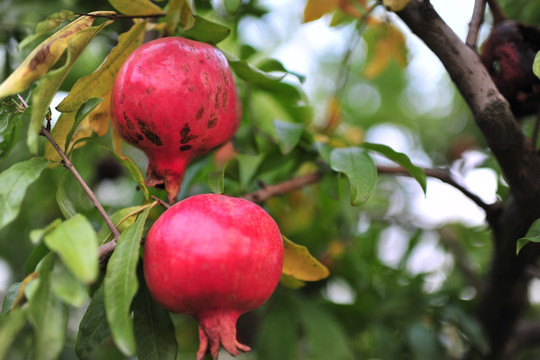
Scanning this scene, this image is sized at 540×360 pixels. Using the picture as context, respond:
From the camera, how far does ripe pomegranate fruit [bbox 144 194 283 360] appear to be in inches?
27.0

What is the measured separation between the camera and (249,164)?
3.90 feet

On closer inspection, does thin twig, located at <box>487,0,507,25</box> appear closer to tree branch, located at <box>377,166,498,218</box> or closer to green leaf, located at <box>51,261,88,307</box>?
tree branch, located at <box>377,166,498,218</box>

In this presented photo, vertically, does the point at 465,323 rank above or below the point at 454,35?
below

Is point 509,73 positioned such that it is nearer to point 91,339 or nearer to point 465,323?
point 465,323

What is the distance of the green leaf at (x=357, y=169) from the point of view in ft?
2.82

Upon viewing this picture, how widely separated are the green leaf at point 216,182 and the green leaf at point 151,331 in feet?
0.69

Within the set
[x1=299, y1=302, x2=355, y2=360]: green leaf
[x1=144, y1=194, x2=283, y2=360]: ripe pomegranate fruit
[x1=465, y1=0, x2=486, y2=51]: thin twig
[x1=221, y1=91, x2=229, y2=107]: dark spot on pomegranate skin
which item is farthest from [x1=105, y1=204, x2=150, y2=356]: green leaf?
[x1=299, y1=302, x2=355, y2=360]: green leaf

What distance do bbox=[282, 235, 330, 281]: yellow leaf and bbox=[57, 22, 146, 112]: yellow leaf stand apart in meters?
0.43

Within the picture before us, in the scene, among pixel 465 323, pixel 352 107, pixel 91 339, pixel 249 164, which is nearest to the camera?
pixel 91 339

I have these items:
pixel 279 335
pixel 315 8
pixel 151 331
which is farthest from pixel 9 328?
pixel 279 335

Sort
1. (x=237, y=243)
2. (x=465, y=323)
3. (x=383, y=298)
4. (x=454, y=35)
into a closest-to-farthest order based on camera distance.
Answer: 1. (x=237, y=243)
2. (x=454, y=35)
3. (x=465, y=323)
4. (x=383, y=298)

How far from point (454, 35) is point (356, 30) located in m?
0.52

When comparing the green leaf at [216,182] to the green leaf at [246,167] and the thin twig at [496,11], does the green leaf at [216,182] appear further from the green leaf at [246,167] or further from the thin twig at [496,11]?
the thin twig at [496,11]

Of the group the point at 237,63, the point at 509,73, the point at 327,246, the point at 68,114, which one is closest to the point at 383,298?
the point at 327,246
